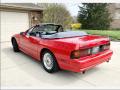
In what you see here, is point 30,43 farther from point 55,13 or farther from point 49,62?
point 55,13

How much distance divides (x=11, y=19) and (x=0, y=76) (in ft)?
22.7

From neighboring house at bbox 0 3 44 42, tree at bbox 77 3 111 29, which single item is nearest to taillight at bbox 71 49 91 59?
neighboring house at bbox 0 3 44 42

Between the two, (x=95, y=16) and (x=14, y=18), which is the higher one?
(x=95, y=16)

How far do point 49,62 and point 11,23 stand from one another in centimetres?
702

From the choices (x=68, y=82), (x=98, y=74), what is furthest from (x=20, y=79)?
(x=98, y=74)

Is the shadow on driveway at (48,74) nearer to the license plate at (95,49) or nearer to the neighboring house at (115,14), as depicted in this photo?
the license plate at (95,49)

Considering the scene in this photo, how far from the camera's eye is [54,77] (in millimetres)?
4246

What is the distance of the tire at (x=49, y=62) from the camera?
14.3ft

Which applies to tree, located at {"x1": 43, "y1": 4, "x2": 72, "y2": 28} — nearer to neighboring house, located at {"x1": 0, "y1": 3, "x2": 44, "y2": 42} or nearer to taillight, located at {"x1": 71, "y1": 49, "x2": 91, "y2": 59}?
neighboring house, located at {"x1": 0, "y1": 3, "x2": 44, "y2": 42}

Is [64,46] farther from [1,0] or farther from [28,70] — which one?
[1,0]

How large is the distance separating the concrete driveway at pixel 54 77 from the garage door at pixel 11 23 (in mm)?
5566

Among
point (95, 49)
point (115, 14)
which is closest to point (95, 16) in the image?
point (115, 14)

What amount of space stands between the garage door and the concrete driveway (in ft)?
18.3

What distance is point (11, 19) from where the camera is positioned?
34.6 ft
